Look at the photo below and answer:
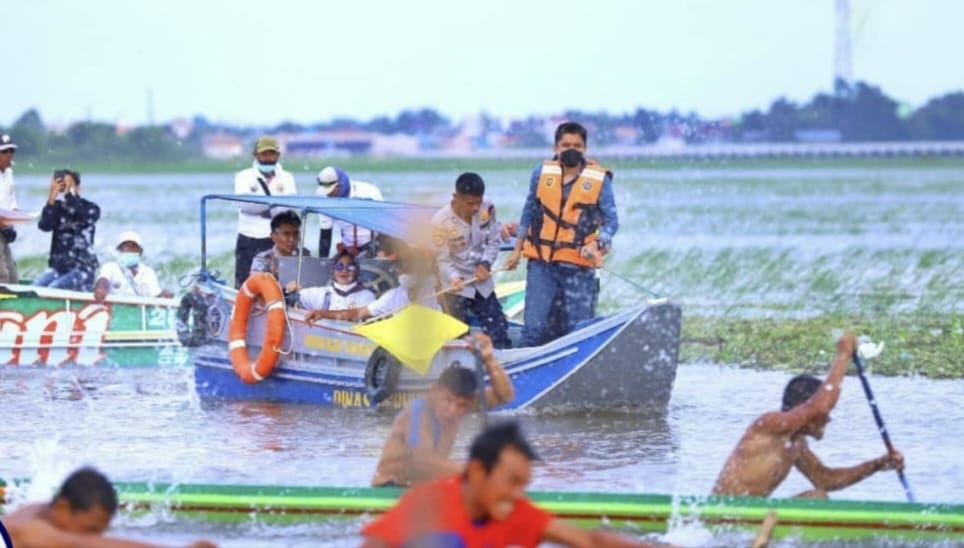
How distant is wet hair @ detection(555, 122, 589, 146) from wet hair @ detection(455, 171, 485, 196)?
641mm

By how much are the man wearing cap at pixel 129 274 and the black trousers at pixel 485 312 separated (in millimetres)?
4350

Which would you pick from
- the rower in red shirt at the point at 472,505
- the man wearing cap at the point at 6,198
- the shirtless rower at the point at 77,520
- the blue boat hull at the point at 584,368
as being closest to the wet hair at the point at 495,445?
the rower in red shirt at the point at 472,505

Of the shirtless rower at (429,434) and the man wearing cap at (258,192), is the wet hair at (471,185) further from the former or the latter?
the shirtless rower at (429,434)

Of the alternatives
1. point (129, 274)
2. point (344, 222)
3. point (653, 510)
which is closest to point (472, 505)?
point (653, 510)

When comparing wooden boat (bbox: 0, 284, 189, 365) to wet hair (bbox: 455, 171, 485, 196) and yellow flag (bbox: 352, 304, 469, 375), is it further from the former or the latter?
wet hair (bbox: 455, 171, 485, 196)

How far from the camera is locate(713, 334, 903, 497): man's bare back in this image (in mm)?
9594

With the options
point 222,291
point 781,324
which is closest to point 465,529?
point 222,291

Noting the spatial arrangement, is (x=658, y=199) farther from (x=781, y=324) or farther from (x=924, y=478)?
(x=924, y=478)

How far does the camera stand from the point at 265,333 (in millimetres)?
14758

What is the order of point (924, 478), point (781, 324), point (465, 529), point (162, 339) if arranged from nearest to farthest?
point (465, 529)
point (924, 478)
point (162, 339)
point (781, 324)

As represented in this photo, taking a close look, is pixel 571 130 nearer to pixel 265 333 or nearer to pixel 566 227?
pixel 566 227

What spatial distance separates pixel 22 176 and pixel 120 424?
7298cm

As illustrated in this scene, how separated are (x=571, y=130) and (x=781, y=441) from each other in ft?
13.9

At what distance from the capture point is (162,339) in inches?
675
